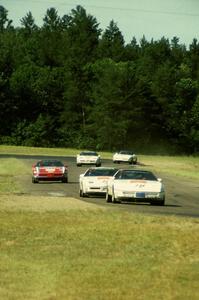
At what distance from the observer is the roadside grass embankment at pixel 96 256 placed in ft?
38.5

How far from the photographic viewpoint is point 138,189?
31266 mm

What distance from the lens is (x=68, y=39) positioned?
182875 millimetres

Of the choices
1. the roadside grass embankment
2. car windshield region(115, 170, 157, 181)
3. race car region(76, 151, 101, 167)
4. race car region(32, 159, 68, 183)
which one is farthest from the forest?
the roadside grass embankment

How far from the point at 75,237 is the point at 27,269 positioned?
4628 millimetres

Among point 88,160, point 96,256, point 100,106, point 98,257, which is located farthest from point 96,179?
point 100,106

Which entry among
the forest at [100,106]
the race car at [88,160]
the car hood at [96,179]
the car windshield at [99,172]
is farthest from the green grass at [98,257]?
the forest at [100,106]

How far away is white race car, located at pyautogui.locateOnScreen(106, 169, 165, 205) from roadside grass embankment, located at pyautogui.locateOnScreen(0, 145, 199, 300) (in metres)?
6.12

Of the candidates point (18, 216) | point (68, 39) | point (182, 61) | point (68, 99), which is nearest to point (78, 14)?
point (68, 39)

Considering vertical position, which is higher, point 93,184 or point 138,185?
point 138,185

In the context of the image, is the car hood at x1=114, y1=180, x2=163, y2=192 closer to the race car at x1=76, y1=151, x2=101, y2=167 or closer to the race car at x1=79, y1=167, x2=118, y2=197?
the race car at x1=79, y1=167, x2=118, y2=197

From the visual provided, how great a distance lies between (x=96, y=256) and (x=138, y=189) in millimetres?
16056

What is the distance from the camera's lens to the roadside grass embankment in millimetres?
11734

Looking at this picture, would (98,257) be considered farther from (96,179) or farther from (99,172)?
(99,172)

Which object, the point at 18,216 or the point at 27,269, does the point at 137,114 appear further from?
the point at 27,269
